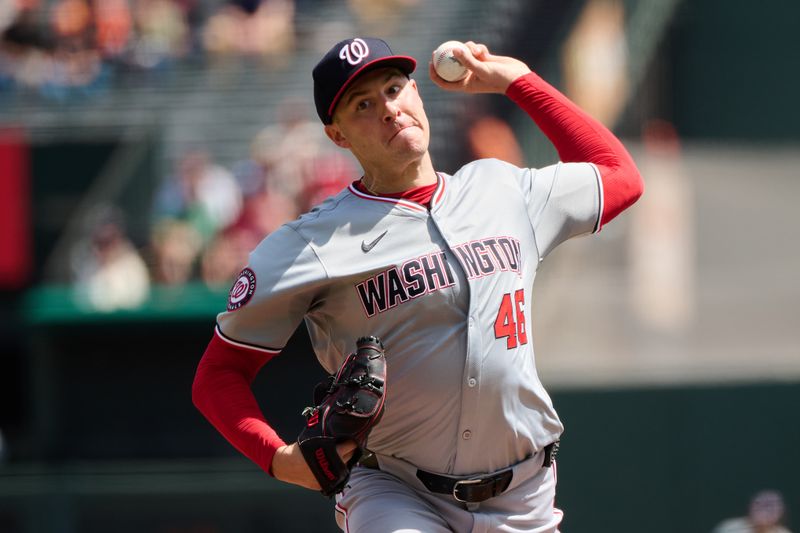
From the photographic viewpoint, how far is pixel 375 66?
357 cm

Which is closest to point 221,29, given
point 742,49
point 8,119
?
point 8,119

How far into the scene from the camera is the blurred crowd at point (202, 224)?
409 inches

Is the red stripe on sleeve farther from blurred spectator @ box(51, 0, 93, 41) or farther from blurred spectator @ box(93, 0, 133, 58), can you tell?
blurred spectator @ box(51, 0, 93, 41)

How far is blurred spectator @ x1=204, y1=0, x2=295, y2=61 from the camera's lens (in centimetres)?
1375

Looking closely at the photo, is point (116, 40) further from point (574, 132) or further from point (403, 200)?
point (403, 200)

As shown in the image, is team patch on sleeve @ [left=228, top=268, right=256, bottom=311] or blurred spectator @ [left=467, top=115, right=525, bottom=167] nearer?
team patch on sleeve @ [left=228, top=268, right=256, bottom=311]

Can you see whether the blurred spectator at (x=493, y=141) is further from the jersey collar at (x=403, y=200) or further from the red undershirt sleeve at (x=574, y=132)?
the jersey collar at (x=403, y=200)

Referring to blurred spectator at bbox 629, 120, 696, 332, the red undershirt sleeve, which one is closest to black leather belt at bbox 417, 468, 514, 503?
the red undershirt sleeve

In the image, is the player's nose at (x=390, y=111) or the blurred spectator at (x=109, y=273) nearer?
the player's nose at (x=390, y=111)

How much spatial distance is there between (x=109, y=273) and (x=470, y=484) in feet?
24.5

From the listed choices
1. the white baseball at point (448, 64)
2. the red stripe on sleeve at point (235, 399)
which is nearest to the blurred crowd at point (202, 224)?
the white baseball at point (448, 64)

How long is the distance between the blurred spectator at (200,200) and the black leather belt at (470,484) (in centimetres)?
720

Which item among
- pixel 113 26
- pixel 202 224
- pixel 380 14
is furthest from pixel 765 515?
pixel 113 26

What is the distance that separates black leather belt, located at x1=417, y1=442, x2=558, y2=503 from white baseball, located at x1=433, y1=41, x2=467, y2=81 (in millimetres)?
1088
